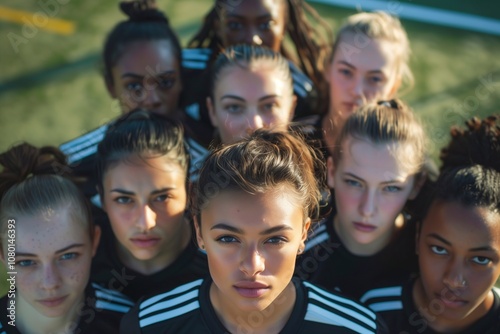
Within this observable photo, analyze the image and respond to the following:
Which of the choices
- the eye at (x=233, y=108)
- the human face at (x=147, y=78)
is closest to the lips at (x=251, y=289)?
the eye at (x=233, y=108)

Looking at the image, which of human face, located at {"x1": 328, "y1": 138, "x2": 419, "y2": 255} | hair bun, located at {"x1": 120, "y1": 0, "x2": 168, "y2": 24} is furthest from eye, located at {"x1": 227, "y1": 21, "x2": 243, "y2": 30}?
human face, located at {"x1": 328, "y1": 138, "x2": 419, "y2": 255}

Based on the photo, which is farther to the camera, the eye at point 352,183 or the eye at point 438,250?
the eye at point 352,183

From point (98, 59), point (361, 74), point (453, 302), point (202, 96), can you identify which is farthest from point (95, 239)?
point (98, 59)

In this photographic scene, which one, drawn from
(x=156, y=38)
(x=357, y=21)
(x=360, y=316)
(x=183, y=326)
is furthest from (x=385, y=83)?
(x=183, y=326)

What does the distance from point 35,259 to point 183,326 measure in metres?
0.79

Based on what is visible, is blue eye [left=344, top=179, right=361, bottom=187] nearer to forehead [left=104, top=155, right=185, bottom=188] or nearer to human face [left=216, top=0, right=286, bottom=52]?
forehead [left=104, top=155, right=185, bottom=188]

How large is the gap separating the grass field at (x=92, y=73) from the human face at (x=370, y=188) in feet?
6.36

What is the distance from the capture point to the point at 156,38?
416 centimetres

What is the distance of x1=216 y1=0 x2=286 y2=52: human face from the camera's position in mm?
4332

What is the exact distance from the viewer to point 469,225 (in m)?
2.81

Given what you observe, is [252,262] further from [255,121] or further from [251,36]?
[251,36]

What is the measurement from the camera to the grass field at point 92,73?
5238 millimetres

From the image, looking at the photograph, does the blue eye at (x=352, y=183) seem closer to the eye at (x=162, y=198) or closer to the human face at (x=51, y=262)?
the eye at (x=162, y=198)

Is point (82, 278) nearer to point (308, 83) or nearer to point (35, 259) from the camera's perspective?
point (35, 259)
